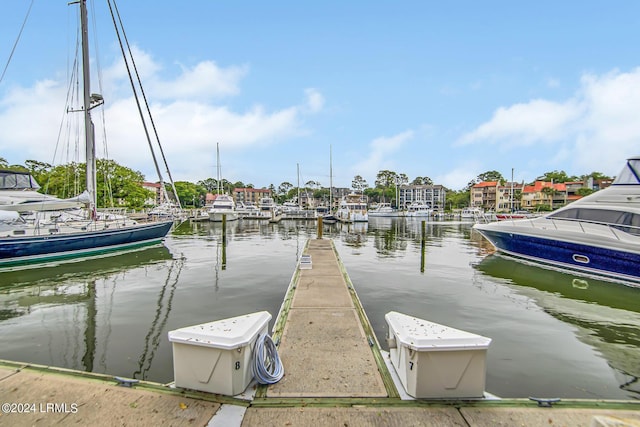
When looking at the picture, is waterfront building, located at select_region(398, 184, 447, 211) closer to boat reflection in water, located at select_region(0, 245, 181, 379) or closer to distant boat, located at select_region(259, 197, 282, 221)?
distant boat, located at select_region(259, 197, 282, 221)

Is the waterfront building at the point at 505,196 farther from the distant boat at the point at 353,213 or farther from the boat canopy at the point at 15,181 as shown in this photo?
the boat canopy at the point at 15,181

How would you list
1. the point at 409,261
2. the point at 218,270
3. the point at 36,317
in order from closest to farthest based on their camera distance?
the point at 36,317 → the point at 218,270 → the point at 409,261

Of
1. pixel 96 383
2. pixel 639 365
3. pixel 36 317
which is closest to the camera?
pixel 96 383

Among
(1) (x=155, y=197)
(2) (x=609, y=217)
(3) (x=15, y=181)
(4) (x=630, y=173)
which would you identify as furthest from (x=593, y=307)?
(1) (x=155, y=197)

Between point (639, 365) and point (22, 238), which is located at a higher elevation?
point (22, 238)

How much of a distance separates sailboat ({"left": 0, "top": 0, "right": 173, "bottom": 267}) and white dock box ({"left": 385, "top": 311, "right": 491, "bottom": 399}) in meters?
18.0

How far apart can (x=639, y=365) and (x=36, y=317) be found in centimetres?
1260

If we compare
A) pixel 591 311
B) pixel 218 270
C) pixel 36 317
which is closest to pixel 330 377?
pixel 36 317

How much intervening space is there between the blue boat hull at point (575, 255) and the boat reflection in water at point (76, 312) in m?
15.5

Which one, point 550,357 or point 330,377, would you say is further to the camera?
point 550,357

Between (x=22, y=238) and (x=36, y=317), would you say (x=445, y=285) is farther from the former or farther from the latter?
(x=22, y=238)

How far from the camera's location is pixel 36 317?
25.5 feet

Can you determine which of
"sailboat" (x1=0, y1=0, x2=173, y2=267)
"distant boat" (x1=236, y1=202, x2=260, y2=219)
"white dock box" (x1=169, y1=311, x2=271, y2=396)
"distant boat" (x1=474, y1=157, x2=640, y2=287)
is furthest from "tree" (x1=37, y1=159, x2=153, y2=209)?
"white dock box" (x1=169, y1=311, x2=271, y2=396)

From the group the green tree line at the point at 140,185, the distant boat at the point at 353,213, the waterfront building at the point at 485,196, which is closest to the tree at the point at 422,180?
the green tree line at the point at 140,185
